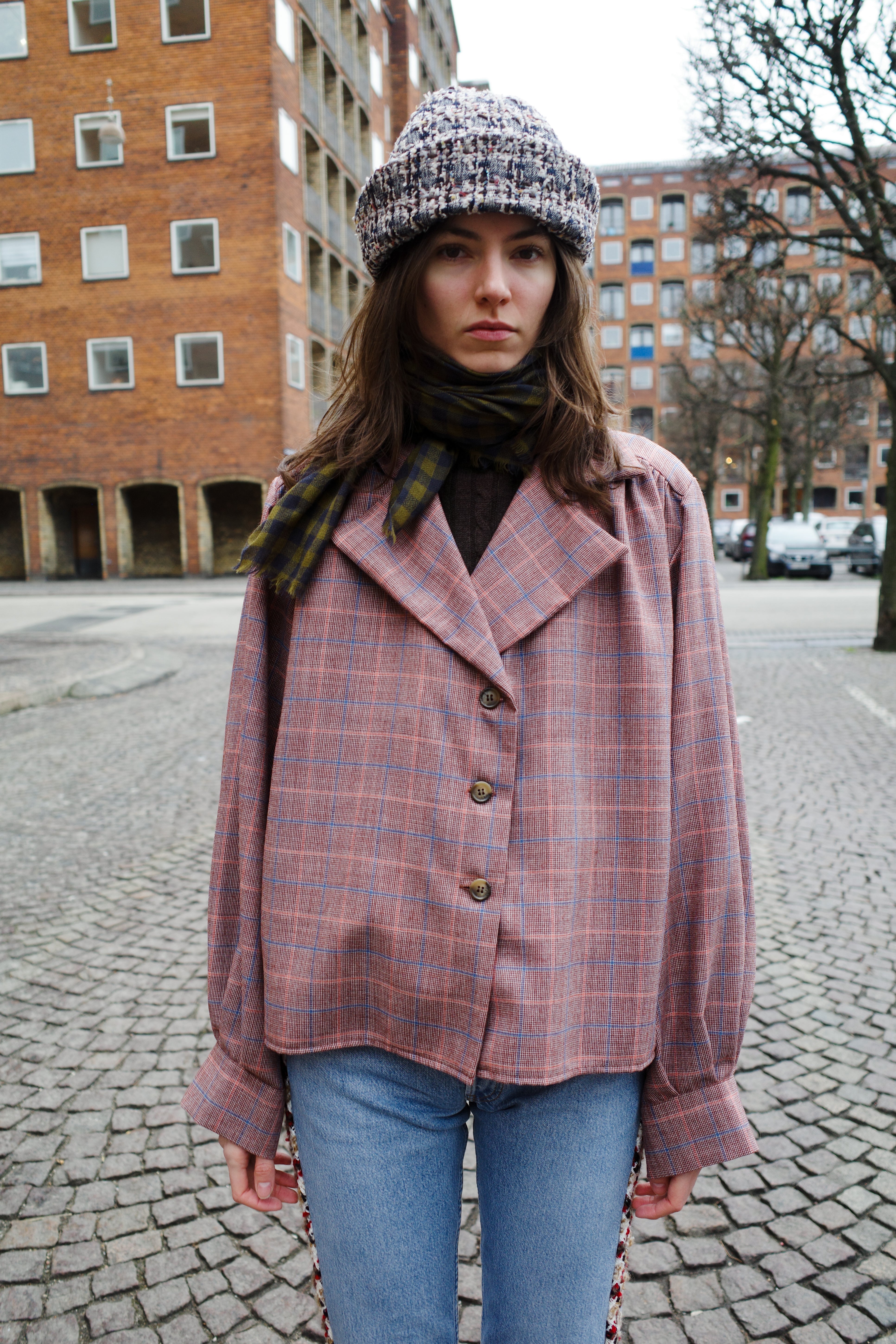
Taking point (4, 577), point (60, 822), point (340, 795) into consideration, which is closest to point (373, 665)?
point (340, 795)

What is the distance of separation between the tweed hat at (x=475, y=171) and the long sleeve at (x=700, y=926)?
1.54ft

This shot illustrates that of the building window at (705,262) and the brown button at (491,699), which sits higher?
the building window at (705,262)

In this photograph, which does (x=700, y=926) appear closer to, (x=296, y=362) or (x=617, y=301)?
(x=296, y=362)

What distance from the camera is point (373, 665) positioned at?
4.41 ft

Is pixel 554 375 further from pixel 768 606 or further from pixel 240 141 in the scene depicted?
pixel 240 141

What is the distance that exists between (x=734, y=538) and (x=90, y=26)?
27.9m

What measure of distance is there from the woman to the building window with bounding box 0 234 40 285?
1224 inches

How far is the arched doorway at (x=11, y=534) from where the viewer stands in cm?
3094

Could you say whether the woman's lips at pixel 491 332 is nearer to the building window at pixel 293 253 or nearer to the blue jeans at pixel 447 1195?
the blue jeans at pixel 447 1195

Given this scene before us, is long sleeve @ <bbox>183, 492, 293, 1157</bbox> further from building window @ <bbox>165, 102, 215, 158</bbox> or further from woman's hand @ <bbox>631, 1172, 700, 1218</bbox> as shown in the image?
building window @ <bbox>165, 102, 215, 158</bbox>

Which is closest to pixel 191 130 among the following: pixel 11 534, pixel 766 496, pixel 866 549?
pixel 11 534

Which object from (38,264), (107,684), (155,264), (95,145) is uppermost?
(95,145)

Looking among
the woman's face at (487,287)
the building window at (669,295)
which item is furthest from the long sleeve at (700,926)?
the building window at (669,295)

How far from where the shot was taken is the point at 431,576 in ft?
4.40
